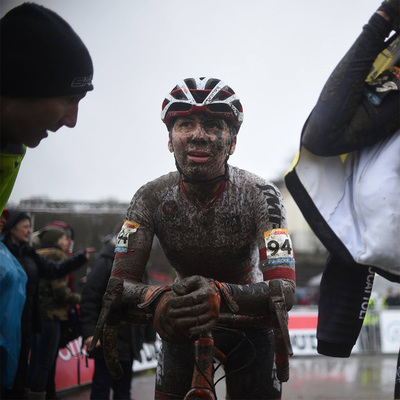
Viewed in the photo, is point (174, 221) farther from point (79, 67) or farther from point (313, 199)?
point (79, 67)

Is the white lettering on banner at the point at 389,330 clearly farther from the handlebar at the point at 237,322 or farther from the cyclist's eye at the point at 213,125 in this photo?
the cyclist's eye at the point at 213,125

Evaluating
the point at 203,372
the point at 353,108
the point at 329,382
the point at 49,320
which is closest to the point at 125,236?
the point at 203,372

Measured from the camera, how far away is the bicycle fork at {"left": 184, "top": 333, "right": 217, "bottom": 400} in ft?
8.07

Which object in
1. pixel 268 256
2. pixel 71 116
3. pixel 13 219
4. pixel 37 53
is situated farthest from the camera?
pixel 13 219

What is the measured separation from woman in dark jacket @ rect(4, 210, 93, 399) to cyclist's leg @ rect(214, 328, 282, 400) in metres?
2.69

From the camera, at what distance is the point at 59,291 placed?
6496mm

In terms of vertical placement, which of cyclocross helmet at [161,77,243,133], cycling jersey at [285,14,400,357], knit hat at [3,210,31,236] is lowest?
knit hat at [3,210,31,236]

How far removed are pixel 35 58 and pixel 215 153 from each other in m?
1.31

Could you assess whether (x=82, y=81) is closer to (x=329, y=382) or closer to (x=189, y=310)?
(x=189, y=310)

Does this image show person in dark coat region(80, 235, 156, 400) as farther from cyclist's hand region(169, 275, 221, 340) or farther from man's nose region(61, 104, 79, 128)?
man's nose region(61, 104, 79, 128)

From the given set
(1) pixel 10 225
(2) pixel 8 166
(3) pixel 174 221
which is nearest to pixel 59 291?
(1) pixel 10 225

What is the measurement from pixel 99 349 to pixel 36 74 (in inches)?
151

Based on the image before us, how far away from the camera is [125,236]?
3.10m

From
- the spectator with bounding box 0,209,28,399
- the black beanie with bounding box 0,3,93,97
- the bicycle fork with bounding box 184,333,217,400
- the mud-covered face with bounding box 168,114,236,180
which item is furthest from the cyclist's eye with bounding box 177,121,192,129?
the spectator with bounding box 0,209,28,399
